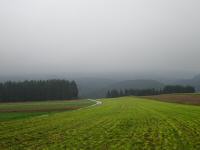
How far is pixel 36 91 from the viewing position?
170m

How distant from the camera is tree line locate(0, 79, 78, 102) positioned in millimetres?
163750

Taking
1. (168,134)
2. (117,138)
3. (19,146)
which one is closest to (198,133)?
(168,134)

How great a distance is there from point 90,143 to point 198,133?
819cm

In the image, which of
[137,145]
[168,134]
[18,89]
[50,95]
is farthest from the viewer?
[50,95]

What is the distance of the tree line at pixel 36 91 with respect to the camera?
164 m

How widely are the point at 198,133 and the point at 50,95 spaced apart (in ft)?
521

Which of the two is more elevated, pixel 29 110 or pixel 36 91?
pixel 36 91

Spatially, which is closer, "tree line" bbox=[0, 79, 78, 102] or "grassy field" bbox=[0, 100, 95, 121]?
"grassy field" bbox=[0, 100, 95, 121]

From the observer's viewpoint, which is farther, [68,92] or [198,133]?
[68,92]

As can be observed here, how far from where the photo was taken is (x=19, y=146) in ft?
58.0

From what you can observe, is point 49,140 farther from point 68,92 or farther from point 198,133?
point 68,92

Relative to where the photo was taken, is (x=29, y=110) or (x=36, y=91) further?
(x=36, y=91)

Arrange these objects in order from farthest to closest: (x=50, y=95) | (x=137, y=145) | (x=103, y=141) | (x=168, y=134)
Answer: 1. (x=50, y=95)
2. (x=168, y=134)
3. (x=103, y=141)
4. (x=137, y=145)

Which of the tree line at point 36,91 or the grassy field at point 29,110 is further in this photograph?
the tree line at point 36,91
